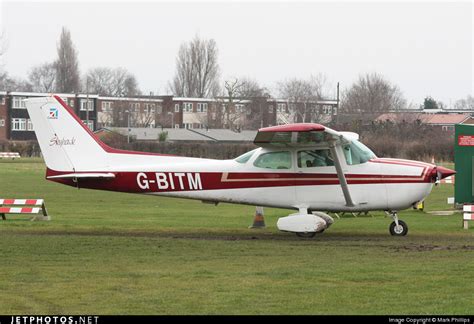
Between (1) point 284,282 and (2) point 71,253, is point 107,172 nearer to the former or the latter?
(2) point 71,253

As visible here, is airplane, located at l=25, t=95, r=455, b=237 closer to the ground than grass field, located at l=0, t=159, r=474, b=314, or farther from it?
farther from it

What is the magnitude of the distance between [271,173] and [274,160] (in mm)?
282

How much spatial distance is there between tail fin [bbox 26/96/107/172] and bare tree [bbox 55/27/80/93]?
128 metres

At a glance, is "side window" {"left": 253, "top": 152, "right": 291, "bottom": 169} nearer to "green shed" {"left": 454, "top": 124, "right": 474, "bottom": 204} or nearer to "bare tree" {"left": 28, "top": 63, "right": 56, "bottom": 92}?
"green shed" {"left": 454, "top": 124, "right": 474, "bottom": 204}

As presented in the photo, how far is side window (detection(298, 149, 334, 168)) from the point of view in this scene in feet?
63.7

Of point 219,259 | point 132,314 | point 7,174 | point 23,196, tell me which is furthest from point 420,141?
point 132,314

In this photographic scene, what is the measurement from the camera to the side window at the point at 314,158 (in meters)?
19.4

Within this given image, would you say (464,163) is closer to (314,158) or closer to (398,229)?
(398,229)

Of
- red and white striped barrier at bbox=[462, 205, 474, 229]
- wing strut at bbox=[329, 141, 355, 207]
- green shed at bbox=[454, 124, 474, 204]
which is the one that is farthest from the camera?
green shed at bbox=[454, 124, 474, 204]

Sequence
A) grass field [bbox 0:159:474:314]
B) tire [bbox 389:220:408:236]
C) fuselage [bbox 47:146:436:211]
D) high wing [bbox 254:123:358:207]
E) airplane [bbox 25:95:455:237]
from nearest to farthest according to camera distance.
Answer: grass field [bbox 0:159:474:314], high wing [bbox 254:123:358:207], airplane [bbox 25:95:455:237], fuselage [bbox 47:146:436:211], tire [bbox 389:220:408:236]

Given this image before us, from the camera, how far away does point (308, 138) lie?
740 inches

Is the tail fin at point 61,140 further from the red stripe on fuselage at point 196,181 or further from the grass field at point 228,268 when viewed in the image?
the grass field at point 228,268

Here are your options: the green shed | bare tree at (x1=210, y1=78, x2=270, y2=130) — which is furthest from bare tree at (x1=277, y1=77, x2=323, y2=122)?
the green shed

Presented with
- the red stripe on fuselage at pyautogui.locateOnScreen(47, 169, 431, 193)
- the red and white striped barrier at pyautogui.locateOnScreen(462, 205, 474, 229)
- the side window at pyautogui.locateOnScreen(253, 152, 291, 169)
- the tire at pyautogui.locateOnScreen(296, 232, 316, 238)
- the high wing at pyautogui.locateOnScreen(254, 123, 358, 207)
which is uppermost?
the high wing at pyautogui.locateOnScreen(254, 123, 358, 207)
